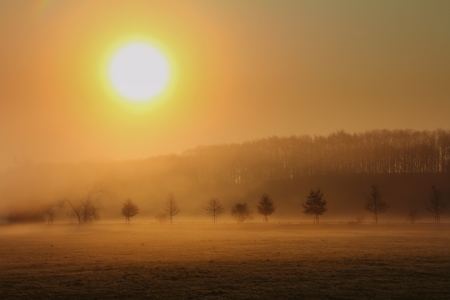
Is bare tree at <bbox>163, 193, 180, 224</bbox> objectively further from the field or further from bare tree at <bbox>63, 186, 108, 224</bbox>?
the field

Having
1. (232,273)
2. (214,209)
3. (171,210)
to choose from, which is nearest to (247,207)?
(214,209)

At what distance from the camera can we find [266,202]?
11856 cm

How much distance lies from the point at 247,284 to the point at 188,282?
3211 mm

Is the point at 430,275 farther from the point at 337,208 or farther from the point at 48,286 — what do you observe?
the point at 337,208

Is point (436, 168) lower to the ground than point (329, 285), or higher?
higher

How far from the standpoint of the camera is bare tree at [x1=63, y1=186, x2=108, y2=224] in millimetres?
123675

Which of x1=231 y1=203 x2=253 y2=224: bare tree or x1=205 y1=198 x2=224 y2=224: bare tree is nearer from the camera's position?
x1=231 y1=203 x2=253 y2=224: bare tree

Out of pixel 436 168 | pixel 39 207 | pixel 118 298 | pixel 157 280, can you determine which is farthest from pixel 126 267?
pixel 436 168

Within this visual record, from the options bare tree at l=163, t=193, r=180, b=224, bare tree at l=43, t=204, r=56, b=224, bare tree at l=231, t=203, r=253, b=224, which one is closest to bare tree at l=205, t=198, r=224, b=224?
bare tree at l=231, t=203, r=253, b=224

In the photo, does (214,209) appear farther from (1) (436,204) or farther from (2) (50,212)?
(1) (436,204)

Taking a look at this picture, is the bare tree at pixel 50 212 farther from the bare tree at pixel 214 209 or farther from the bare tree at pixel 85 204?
the bare tree at pixel 214 209

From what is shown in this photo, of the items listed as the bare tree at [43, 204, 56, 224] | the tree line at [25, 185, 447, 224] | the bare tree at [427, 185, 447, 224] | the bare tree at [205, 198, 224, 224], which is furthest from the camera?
the bare tree at [205, 198, 224, 224]

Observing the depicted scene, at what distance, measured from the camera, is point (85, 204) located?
4887 inches

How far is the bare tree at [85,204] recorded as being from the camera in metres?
124
